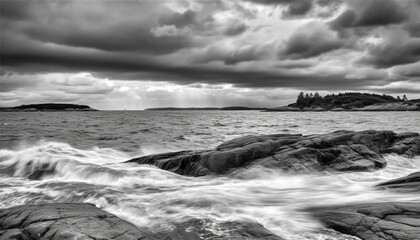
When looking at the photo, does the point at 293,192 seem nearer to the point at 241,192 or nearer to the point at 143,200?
the point at 241,192

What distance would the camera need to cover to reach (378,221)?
6270mm

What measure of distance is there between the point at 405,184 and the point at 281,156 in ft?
16.6

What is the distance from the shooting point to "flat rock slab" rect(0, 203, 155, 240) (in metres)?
5.14

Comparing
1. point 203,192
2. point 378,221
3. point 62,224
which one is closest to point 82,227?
point 62,224

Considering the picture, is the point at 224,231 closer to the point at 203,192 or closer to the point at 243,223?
the point at 243,223

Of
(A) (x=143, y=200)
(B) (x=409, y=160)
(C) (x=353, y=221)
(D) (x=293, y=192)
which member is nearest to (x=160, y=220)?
(A) (x=143, y=200)

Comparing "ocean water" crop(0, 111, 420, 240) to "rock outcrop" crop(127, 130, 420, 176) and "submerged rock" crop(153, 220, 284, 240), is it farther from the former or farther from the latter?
"rock outcrop" crop(127, 130, 420, 176)

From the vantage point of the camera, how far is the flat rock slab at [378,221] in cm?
577

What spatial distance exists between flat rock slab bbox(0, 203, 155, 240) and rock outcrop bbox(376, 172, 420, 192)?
771 cm

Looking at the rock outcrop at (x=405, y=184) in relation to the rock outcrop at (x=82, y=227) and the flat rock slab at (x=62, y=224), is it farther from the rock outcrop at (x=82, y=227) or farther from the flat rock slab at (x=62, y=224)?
the flat rock slab at (x=62, y=224)

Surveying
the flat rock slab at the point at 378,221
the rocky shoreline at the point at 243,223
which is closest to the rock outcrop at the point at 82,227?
the rocky shoreline at the point at 243,223

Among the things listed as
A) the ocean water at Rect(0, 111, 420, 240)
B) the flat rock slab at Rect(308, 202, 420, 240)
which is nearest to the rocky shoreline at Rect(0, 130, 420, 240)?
the flat rock slab at Rect(308, 202, 420, 240)

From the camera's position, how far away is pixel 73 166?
13945 millimetres

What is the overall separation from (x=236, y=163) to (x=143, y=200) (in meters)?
5.15
